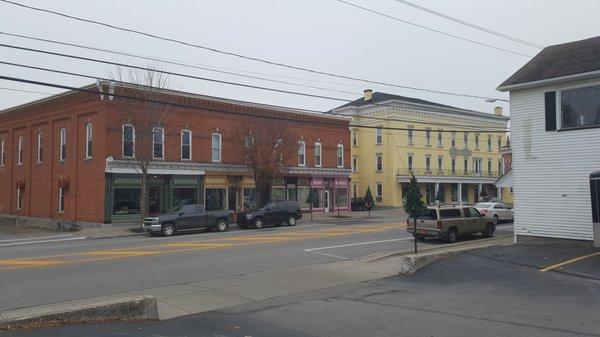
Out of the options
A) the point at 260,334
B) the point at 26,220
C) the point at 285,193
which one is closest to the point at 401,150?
the point at 285,193

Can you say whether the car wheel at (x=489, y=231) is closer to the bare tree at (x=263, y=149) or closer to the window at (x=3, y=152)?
the bare tree at (x=263, y=149)

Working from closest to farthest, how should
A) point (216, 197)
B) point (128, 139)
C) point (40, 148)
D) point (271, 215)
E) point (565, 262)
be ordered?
point (565, 262)
point (128, 139)
point (271, 215)
point (216, 197)
point (40, 148)

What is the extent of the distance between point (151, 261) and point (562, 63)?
621 inches

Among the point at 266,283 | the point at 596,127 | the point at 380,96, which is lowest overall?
the point at 266,283

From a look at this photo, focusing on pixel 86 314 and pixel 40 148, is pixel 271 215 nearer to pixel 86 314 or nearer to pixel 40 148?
pixel 40 148

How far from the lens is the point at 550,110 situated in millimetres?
18781

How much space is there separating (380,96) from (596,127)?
49.8m

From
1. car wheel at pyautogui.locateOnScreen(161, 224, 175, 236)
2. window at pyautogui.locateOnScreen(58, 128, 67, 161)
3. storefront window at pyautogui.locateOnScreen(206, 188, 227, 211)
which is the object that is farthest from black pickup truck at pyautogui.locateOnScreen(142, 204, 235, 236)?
window at pyautogui.locateOnScreen(58, 128, 67, 161)

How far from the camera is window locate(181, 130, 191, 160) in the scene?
37.1 m

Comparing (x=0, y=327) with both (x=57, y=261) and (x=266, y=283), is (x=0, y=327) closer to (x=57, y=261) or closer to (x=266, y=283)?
(x=266, y=283)

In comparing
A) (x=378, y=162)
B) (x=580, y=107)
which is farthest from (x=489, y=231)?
(x=378, y=162)

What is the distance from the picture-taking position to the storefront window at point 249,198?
1615 inches

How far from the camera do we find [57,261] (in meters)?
17.1

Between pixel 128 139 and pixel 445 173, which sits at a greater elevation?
pixel 128 139
